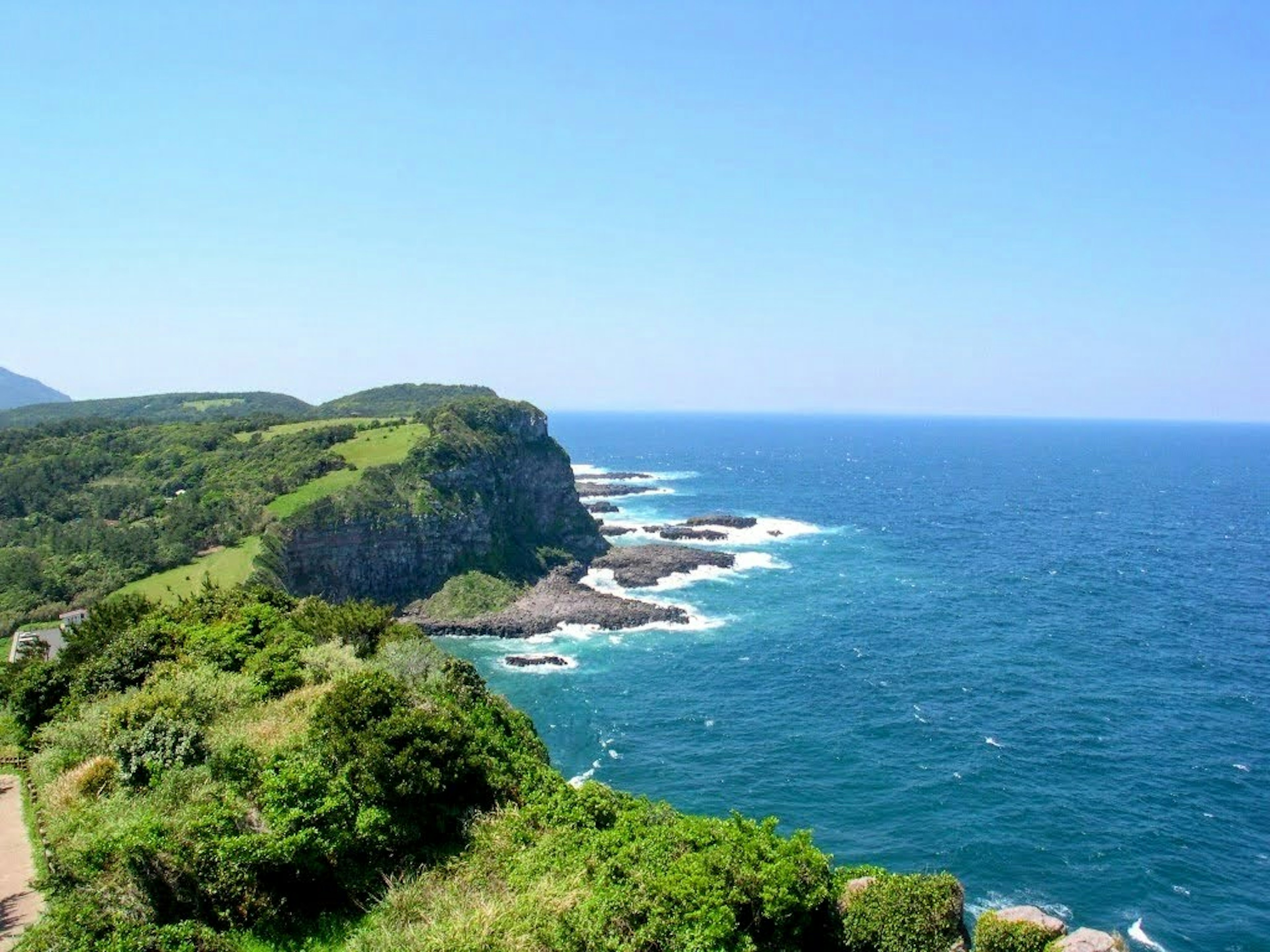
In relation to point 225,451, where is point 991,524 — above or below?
below

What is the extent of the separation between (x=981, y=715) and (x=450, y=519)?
63.2 m

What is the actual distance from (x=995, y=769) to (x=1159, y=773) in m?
10.1

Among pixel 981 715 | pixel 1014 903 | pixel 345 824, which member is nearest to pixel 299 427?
pixel 981 715

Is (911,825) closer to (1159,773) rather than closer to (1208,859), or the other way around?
(1208,859)

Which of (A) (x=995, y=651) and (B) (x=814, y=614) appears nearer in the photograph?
(A) (x=995, y=651)

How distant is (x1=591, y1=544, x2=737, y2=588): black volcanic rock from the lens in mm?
100812

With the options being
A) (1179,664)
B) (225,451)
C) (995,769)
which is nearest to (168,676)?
(995,769)

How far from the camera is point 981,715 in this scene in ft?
190

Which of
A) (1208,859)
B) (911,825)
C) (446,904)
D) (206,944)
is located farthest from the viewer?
(911,825)

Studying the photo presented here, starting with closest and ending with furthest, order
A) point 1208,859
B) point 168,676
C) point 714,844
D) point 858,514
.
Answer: point 714,844 < point 168,676 < point 1208,859 < point 858,514

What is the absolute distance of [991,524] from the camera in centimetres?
13462

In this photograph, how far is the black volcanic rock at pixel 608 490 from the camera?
16988cm

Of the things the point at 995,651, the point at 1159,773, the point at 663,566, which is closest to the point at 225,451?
the point at 663,566

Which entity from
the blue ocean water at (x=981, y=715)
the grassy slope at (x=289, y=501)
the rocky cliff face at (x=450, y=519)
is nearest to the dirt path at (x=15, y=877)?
the blue ocean water at (x=981, y=715)
